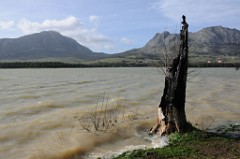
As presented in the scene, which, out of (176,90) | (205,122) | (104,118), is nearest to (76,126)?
(104,118)

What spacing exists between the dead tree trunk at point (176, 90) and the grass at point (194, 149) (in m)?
0.84

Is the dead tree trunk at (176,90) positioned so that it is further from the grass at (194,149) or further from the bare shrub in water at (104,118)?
the bare shrub in water at (104,118)

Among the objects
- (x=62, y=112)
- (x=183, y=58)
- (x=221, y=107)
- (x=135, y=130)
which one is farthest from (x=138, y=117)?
(x=221, y=107)

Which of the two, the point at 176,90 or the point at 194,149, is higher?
the point at 176,90

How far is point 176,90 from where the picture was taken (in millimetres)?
13836

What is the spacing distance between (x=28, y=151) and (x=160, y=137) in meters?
5.50

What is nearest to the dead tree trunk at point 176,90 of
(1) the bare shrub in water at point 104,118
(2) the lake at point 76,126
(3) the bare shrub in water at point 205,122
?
(2) the lake at point 76,126

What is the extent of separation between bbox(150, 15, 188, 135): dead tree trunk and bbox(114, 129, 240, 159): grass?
84cm

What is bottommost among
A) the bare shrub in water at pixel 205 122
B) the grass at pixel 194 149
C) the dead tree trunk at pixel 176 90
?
the bare shrub in water at pixel 205 122

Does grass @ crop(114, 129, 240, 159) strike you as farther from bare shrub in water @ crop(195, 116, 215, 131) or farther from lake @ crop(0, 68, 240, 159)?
bare shrub in water @ crop(195, 116, 215, 131)

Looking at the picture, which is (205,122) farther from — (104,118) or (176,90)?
(104,118)

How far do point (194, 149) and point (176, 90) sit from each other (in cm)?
343

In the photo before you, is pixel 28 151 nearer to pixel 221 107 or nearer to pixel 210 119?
pixel 210 119

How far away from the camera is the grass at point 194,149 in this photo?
10.4m
